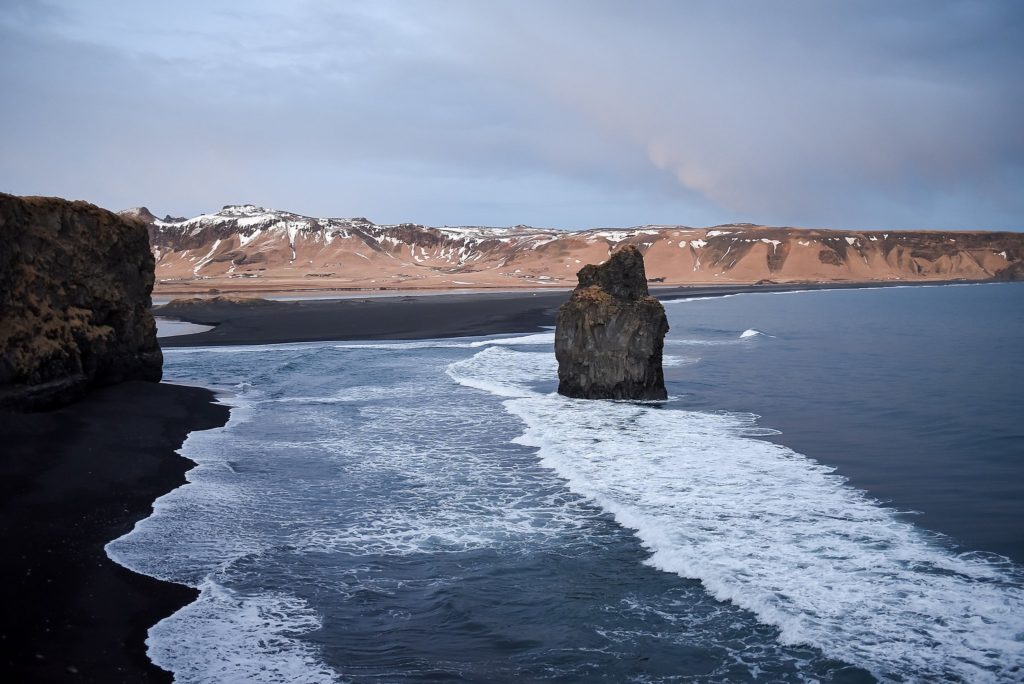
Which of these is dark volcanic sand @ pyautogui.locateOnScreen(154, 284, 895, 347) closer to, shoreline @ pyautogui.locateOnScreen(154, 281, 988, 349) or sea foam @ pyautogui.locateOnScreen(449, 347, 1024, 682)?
shoreline @ pyautogui.locateOnScreen(154, 281, 988, 349)

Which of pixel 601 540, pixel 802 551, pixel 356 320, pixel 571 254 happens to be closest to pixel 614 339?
pixel 601 540

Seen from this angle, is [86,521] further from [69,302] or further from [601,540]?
[69,302]

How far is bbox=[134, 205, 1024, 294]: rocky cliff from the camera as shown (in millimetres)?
145500

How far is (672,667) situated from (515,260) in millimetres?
159980

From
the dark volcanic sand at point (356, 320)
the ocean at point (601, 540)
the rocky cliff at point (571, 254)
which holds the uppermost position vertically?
the rocky cliff at point (571, 254)

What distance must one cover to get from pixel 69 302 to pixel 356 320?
32129mm

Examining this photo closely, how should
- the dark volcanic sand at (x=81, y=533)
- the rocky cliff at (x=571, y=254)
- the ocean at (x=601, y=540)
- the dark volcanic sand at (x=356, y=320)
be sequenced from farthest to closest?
the rocky cliff at (x=571, y=254) < the dark volcanic sand at (x=356, y=320) < the ocean at (x=601, y=540) < the dark volcanic sand at (x=81, y=533)

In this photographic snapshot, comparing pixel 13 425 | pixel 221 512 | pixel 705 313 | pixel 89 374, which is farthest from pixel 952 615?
pixel 705 313

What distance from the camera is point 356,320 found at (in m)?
50.0

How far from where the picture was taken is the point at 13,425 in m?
13.6

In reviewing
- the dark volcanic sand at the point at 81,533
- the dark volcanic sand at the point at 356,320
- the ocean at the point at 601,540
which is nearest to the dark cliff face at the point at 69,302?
the dark volcanic sand at the point at 81,533

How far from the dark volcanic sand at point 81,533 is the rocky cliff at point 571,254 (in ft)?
356

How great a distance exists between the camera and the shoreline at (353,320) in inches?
1581

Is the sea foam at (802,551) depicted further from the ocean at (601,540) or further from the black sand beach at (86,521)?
the black sand beach at (86,521)
